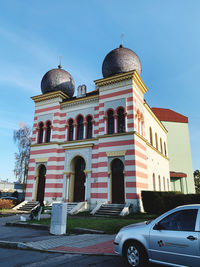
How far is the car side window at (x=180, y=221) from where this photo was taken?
443 cm

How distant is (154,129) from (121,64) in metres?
9.46

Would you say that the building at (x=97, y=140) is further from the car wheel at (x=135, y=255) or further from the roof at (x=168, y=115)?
the roof at (x=168, y=115)

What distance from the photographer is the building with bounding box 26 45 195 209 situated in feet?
55.5

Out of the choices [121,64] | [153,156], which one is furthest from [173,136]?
[121,64]

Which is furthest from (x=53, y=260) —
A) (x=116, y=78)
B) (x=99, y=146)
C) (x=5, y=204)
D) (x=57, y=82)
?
(x=57, y=82)

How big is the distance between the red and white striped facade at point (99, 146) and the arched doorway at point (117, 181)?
0.50 m

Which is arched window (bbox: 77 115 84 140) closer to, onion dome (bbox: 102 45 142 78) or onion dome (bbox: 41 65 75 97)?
onion dome (bbox: 41 65 75 97)

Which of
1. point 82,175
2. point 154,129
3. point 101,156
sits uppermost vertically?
point 154,129

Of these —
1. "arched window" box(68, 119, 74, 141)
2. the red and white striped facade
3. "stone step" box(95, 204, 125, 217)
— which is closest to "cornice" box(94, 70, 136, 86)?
the red and white striped facade

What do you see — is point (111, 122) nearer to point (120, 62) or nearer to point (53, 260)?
point (120, 62)

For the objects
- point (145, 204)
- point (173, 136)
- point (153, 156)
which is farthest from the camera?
point (173, 136)

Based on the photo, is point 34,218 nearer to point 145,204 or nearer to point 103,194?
point 103,194

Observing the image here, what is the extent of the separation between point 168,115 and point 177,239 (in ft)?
122

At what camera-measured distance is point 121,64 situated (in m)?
19.5
